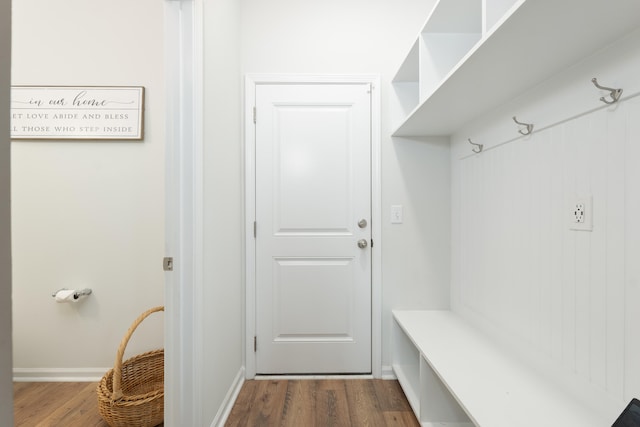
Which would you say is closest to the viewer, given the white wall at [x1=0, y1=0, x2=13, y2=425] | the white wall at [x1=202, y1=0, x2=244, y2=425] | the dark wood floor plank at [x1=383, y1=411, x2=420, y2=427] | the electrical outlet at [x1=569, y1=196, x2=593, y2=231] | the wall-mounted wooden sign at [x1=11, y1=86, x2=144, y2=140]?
the white wall at [x1=0, y1=0, x2=13, y2=425]

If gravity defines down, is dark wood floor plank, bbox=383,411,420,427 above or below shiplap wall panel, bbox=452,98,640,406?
below

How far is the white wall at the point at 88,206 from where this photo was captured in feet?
6.92

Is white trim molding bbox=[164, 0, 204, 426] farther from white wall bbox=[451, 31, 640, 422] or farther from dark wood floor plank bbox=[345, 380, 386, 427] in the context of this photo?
white wall bbox=[451, 31, 640, 422]

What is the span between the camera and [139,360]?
6.32 ft

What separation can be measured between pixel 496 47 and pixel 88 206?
2448 millimetres

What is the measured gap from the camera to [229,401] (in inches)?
70.9

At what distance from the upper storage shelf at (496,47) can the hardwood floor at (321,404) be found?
1.64 meters

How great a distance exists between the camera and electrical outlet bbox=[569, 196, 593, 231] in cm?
104

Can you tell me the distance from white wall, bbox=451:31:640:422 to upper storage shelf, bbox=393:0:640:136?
9 cm

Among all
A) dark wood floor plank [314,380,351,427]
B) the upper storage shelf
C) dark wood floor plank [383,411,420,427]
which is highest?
the upper storage shelf

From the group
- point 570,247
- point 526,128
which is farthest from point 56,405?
point 526,128

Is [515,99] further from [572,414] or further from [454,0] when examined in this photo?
[572,414]

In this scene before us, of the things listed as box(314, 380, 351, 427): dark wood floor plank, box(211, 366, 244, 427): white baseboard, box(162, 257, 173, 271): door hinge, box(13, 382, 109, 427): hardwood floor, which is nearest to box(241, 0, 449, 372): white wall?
box(314, 380, 351, 427): dark wood floor plank

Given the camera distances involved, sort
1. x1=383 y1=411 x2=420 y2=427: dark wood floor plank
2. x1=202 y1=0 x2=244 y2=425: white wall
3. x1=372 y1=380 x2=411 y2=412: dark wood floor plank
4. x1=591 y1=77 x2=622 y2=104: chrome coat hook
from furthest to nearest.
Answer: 1. x1=372 y1=380 x2=411 y2=412: dark wood floor plank
2. x1=383 y1=411 x2=420 y2=427: dark wood floor plank
3. x1=202 y1=0 x2=244 y2=425: white wall
4. x1=591 y1=77 x2=622 y2=104: chrome coat hook
